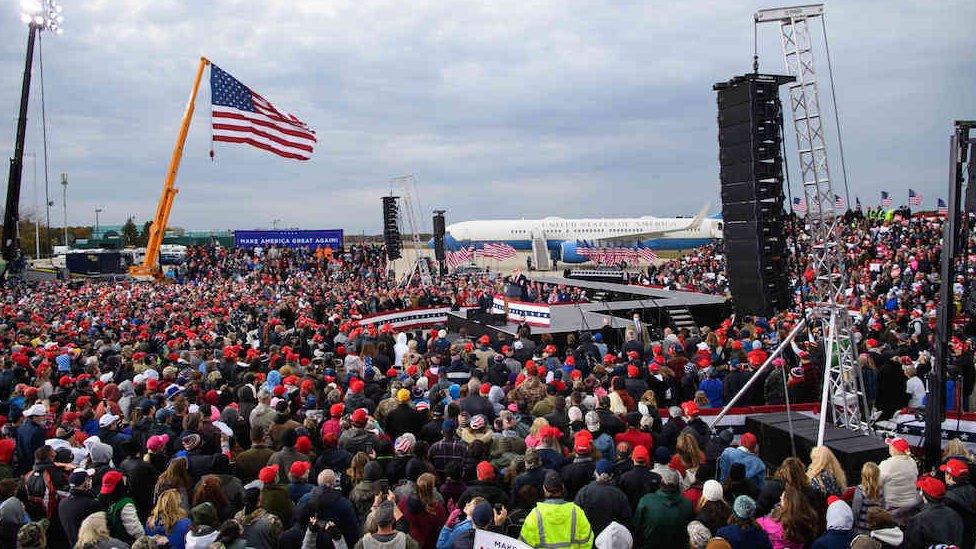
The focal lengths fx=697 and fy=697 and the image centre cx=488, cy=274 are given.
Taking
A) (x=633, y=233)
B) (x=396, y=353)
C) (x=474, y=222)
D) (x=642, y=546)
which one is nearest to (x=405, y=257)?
(x=474, y=222)

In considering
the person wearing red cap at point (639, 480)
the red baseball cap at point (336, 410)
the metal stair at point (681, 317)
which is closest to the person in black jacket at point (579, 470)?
the person wearing red cap at point (639, 480)

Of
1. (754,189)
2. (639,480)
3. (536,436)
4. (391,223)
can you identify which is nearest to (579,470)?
(639,480)

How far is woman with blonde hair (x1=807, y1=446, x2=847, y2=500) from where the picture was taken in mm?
5672

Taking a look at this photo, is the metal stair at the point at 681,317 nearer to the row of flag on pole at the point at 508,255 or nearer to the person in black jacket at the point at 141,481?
the person in black jacket at the point at 141,481

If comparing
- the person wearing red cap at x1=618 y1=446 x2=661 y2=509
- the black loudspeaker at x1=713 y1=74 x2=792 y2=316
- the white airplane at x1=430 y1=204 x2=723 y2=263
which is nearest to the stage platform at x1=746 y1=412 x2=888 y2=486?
the black loudspeaker at x1=713 y1=74 x2=792 y2=316

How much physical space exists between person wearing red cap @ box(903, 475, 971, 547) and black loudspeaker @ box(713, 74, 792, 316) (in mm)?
3816

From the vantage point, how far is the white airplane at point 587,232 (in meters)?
60.8

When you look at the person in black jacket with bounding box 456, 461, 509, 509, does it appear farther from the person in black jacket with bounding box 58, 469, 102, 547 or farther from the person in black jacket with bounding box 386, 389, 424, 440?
the person in black jacket with bounding box 58, 469, 102, 547

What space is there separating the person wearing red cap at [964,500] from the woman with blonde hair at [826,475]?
743 mm

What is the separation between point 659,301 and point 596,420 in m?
14.7

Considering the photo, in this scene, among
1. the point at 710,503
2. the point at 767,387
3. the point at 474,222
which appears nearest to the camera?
the point at 710,503

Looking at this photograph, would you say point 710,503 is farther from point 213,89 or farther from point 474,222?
point 474,222

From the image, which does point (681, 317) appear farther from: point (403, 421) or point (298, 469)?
point (298, 469)

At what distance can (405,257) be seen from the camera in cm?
6625
